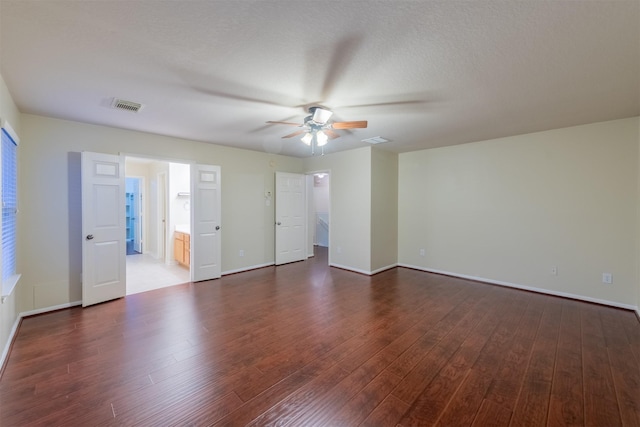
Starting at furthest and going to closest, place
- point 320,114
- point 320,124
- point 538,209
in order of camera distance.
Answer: point 538,209
point 320,124
point 320,114

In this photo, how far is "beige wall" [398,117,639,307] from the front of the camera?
347 centimetres

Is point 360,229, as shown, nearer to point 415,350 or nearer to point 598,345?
point 415,350

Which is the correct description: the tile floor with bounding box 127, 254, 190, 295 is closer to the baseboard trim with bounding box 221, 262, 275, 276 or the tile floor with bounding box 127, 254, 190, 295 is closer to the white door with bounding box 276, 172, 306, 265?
the baseboard trim with bounding box 221, 262, 275, 276

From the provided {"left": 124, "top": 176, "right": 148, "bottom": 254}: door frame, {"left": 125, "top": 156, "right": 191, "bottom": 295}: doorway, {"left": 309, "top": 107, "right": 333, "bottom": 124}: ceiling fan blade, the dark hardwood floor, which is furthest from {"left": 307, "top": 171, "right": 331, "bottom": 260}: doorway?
{"left": 309, "top": 107, "right": 333, "bottom": 124}: ceiling fan blade

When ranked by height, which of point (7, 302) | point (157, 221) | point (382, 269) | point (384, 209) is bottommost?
point (382, 269)

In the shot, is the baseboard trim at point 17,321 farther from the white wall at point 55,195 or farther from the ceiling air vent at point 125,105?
the ceiling air vent at point 125,105

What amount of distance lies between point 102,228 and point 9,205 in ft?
3.30

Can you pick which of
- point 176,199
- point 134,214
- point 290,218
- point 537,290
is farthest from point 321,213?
point 537,290

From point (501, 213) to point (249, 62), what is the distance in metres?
4.49

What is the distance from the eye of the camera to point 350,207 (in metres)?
5.41

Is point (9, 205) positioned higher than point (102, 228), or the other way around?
point (9, 205)

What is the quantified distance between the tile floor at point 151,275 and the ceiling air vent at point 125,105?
108 inches

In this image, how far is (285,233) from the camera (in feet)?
19.9

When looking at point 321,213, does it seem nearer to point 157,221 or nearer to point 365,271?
point 365,271
